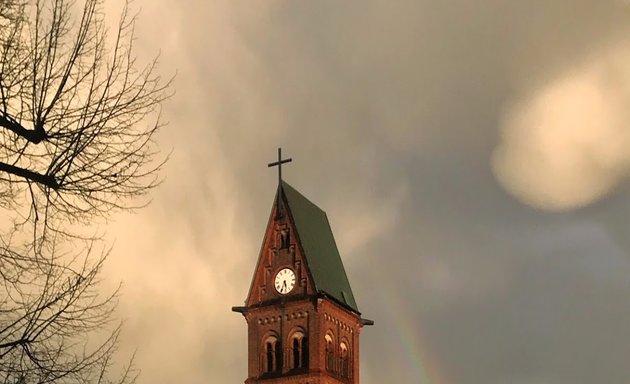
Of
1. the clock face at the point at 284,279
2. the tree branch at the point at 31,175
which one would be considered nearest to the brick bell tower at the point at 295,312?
the clock face at the point at 284,279

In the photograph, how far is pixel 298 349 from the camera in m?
67.9

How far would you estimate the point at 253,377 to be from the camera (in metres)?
67.8

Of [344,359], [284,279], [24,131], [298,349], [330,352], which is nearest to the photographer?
[24,131]

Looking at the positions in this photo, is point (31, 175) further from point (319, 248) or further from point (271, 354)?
point (319, 248)

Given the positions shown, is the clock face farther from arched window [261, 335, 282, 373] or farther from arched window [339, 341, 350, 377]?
arched window [339, 341, 350, 377]

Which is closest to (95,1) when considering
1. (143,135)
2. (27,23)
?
(27,23)

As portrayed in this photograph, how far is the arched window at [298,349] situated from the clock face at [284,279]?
10.6ft

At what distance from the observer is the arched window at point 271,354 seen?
68000mm

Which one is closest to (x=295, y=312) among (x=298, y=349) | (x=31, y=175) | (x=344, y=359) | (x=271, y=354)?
(x=298, y=349)

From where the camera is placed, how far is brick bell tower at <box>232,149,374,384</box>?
67.1m

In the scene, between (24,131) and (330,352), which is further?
(330,352)

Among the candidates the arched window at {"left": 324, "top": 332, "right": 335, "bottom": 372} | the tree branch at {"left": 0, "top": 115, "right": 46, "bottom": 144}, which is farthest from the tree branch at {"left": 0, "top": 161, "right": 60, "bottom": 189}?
the arched window at {"left": 324, "top": 332, "right": 335, "bottom": 372}

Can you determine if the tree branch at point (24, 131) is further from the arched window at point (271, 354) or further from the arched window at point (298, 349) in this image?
the arched window at point (271, 354)

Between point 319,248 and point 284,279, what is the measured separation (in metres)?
4.56
